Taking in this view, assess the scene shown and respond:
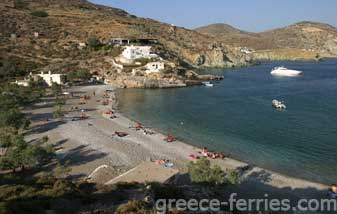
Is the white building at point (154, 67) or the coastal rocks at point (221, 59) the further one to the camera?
the coastal rocks at point (221, 59)

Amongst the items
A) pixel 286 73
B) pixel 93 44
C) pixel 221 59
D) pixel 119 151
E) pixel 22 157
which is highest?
pixel 93 44

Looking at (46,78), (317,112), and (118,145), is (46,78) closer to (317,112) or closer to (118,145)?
(118,145)

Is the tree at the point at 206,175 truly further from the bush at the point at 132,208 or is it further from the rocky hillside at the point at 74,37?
the rocky hillside at the point at 74,37

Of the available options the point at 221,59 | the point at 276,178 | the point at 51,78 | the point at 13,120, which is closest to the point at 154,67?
the point at 51,78

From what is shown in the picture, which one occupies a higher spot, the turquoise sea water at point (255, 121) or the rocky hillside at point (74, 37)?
the rocky hillside at point (74, 37)

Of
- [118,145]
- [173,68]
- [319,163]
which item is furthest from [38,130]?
[173,68]

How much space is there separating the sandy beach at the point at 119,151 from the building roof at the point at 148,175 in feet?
6.11

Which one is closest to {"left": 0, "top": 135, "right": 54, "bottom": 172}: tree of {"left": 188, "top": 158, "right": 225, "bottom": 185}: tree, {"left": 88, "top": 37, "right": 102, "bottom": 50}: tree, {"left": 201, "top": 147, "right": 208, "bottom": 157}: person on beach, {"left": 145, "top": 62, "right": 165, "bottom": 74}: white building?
{"left": 188, "top": 158, "right": 225, "bottom": 185}: tree

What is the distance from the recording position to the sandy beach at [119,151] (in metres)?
26.5

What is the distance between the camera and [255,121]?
156 ft

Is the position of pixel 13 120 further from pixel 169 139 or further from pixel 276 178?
pixel 276 178

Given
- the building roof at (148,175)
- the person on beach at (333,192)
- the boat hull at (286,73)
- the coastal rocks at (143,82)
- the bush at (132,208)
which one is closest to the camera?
the bush at (132,208)

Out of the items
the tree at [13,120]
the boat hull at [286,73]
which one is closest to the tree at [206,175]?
the tree at [13,120]

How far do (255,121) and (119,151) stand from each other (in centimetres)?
2092
